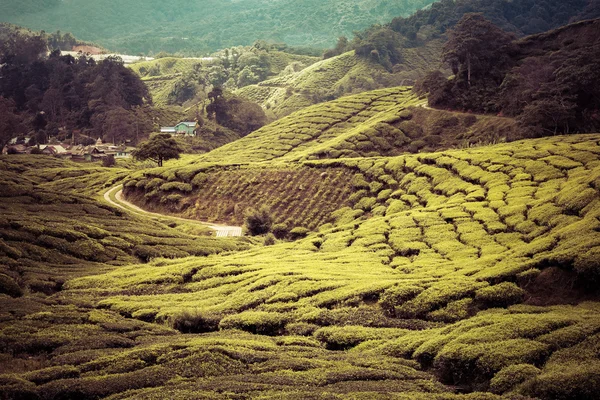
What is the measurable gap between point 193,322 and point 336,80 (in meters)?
124

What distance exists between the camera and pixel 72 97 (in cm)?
12606

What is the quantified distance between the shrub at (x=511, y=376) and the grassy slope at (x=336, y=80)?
109 m

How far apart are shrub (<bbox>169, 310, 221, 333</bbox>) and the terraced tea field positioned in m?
0.06

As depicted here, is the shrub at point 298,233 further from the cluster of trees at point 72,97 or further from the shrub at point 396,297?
the cluster of trees at point 72,97

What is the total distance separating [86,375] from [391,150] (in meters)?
55.3

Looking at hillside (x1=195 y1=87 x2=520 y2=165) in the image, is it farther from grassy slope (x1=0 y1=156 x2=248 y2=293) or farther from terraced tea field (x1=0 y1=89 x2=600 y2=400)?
grassy slope (x1=0 y1=156 x2=248 y2=293)

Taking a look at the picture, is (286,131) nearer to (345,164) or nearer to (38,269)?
(345,164)

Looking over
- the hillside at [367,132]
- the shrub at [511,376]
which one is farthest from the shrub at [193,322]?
the hillside at [367,132]

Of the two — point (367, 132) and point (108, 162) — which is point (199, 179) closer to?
point (367, 132)

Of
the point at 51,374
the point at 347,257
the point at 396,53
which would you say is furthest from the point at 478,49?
the point at 396,53

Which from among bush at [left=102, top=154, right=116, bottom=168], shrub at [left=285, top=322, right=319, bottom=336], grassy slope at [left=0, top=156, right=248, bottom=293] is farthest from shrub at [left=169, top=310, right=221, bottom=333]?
bush at [left=102, top=154, right=116, bottom=168]

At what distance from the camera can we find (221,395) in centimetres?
1493

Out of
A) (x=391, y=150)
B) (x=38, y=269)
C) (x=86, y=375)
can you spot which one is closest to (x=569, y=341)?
(x=86, y=375)

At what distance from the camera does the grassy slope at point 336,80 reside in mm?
130625
